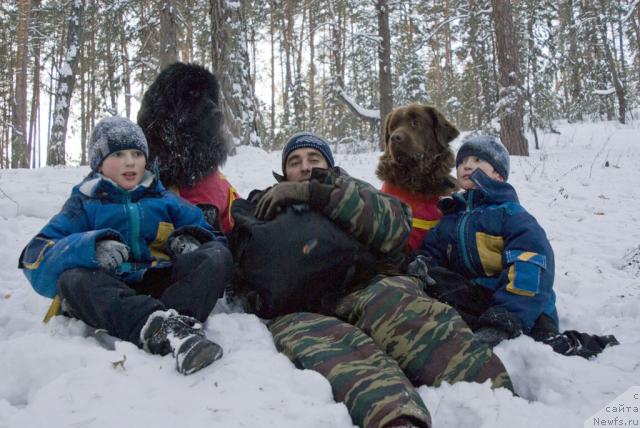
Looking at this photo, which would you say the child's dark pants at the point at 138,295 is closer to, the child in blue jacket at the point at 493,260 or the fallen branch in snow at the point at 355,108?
the child in blue jacket at the point at 493,260

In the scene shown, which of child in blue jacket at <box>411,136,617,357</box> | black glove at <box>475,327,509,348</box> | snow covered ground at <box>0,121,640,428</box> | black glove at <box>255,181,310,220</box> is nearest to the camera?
snow covered ground at <box>0,121,640,428</box>

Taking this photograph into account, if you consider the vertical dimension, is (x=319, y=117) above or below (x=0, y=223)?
above

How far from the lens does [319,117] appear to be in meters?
26.0

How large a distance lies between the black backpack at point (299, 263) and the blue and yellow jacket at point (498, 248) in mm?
695

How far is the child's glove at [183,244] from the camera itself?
251 centimetres

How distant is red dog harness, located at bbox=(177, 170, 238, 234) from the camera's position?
3.23 metres

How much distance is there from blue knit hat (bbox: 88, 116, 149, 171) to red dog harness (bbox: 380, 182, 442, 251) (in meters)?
1.83

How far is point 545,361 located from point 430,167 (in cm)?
158

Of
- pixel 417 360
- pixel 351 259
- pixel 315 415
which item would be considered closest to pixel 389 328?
pixel 417 360

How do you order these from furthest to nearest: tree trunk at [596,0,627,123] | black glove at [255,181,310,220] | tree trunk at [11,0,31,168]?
tree trunk at [596,0,627,123], tree trunk at [11,0,31,168], black glove at [255,181,310,220]

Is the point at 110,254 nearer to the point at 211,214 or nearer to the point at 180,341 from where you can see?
the point at 180,341

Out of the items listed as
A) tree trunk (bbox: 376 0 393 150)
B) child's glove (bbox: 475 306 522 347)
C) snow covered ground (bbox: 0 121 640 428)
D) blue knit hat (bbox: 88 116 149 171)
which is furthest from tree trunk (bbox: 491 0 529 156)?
blue knit hat (bbox: 88 116 149 171)

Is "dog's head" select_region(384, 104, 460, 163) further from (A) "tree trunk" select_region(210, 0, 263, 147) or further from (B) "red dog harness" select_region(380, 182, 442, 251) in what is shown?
(A) "tree trunk" select_region(210, 0, 263, 147)

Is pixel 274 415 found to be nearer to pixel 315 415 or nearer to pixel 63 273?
pixel 315 415
